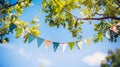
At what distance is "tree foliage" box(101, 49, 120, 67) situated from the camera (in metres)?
50.9

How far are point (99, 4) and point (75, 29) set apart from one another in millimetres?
2969

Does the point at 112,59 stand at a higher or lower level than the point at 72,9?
lower

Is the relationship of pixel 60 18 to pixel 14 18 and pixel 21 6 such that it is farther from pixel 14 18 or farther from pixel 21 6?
pixel 14 18

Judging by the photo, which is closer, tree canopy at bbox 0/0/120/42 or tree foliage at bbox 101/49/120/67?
tree canopy at bbox 0/0/120/42

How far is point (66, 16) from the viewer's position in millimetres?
18625

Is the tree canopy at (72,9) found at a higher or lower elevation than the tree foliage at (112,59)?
higher

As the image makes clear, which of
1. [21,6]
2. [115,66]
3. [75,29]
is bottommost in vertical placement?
[115,66]

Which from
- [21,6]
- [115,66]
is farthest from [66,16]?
[115,66]

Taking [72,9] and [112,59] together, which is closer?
[72,9]

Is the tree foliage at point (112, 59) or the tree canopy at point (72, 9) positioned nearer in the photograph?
the tree canopy at point (72, 9)

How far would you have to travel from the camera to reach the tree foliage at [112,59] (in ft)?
167

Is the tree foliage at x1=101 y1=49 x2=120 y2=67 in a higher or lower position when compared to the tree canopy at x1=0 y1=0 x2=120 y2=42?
lower

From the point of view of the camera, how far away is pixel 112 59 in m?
51.8

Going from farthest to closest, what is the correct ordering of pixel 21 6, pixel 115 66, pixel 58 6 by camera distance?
1. pixel 115 66
2. pixel 21 6
3. pixel 58 6
